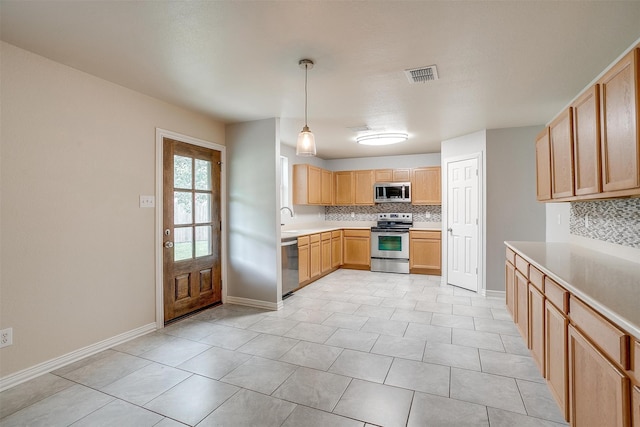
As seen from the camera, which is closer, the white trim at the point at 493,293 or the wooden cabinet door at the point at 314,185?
the white trim at the point at 493,293

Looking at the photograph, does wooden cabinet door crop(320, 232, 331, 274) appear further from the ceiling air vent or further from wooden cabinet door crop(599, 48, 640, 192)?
wooden cabinet door crop(599, 48, 640, 192)

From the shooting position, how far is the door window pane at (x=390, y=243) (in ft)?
20.1

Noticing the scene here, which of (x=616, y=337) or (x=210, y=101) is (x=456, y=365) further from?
(x=210, y=101)

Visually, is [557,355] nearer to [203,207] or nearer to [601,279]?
[601,279]

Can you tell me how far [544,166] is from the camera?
10.4 feet

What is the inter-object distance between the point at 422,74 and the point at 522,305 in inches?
88.4

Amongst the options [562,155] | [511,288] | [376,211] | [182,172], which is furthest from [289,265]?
[562,155]

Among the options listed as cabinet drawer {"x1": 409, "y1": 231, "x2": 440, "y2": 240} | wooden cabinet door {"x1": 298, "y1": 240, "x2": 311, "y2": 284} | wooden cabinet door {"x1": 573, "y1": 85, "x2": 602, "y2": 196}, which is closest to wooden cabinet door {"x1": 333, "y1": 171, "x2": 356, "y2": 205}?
cabinet drawer {"x1": 409, "y1": 231, "x2": 440, "y2": 240}

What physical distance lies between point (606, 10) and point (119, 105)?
12.4ft

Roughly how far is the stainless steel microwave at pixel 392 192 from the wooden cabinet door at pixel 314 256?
6.04ft

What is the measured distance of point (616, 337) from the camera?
1211mm

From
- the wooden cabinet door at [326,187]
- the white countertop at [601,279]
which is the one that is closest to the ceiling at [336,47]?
the white countertop at [601,279]

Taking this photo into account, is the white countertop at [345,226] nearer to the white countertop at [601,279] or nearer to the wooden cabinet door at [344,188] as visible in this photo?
the wooden cabinet door at [344,188]

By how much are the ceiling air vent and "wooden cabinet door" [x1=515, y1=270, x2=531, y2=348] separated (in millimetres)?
1939
